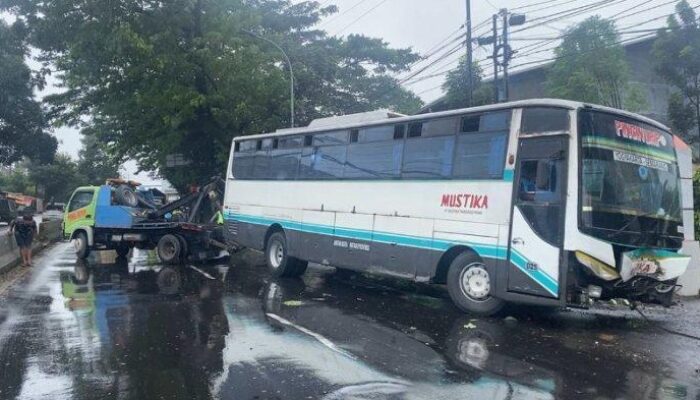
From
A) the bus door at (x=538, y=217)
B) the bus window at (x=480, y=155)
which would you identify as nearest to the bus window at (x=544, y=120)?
the bus door at (x=538, y=217)

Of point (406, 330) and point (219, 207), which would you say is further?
point (219, 207)

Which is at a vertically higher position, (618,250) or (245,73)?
(245,73)

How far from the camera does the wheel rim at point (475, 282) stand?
9.38 metres

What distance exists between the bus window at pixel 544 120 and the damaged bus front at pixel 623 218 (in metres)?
0.23

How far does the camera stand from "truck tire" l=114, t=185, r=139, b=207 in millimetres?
17758

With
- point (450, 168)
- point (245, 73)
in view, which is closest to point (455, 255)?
point (450, 168)

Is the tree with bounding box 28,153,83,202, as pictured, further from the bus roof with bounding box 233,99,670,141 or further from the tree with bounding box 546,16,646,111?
the bus roof with bounding box 233,99,670,141

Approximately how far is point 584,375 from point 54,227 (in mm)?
25888

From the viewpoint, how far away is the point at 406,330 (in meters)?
8.38

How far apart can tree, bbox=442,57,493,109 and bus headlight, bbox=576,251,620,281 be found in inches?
706

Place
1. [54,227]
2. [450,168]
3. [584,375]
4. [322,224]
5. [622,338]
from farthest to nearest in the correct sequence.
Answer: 1. [54,227]
2. [322,224]
3. [450,168]
4. [622,338]
5. [584,375]

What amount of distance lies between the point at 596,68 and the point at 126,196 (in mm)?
17466

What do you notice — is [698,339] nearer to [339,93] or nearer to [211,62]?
[211,62]

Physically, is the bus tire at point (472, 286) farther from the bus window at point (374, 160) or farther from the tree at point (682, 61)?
the tree at point (682, 61)
